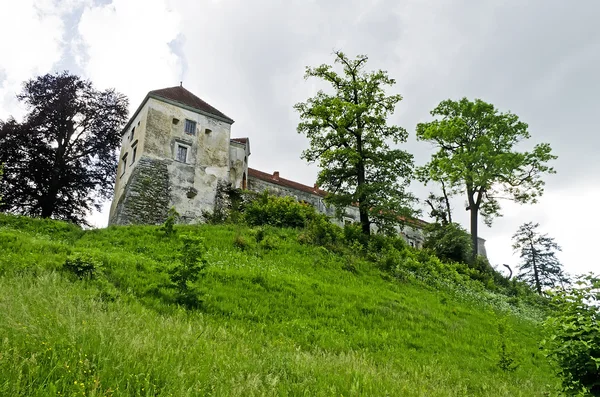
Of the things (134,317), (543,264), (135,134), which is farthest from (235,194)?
(543,264)

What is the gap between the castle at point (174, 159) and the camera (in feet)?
95.0

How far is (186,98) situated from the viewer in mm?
34406

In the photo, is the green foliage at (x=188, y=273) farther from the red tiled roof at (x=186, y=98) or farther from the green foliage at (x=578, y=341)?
the red tiled roof at (x=186, y=98)

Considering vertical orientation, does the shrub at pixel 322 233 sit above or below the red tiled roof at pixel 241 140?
below

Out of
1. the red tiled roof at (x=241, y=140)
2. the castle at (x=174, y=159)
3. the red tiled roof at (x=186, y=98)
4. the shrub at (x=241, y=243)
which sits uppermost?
the red tiled roof at (x=186, y=98)

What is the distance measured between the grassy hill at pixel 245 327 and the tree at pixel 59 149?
12.8m

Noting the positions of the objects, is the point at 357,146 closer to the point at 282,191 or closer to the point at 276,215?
the point at 276,215

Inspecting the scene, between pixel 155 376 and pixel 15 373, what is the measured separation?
3.72ft

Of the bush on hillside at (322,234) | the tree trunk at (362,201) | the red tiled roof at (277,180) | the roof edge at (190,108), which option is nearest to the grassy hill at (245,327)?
the bush on hillside at (322,234)

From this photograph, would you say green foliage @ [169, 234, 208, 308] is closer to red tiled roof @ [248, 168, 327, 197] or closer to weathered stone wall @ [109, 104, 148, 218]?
weathered stone wall @ [109, 104, 148, 218]

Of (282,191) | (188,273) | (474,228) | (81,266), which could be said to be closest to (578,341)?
(188,273)

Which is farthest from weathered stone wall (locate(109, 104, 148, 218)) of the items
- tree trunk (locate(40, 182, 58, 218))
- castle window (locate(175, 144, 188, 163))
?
tree trunk (locate(40, 182, 58, 218))

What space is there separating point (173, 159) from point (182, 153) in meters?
1.00

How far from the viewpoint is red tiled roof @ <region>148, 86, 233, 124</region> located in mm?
32969
